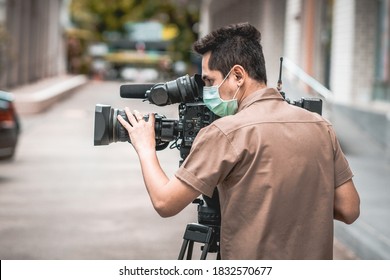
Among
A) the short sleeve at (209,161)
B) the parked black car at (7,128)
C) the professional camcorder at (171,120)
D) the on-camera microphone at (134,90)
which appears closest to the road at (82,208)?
the parked black car at (7,128)

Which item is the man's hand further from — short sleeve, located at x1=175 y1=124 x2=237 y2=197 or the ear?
the ear

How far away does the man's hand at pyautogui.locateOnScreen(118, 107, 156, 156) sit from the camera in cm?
286

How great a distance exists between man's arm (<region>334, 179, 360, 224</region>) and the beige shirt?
0.33 ft

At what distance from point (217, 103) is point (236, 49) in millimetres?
212

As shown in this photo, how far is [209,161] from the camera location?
2.65 meters

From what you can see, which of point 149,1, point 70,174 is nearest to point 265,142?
point 70,174

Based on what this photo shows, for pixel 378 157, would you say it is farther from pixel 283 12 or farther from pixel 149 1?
pixel 149 1

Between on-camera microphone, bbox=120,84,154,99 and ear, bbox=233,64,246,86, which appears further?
on-camera microphone, bbox=120,84,154,99

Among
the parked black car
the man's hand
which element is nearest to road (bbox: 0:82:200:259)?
the parked black car

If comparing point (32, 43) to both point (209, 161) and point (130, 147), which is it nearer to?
point (130, 147)

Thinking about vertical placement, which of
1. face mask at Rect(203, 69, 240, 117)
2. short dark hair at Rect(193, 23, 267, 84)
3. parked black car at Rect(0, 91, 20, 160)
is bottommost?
parked black car at Rect(0, 91, 20, 160)

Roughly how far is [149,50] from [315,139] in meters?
79.9

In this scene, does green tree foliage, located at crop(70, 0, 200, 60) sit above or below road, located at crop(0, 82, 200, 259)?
above
